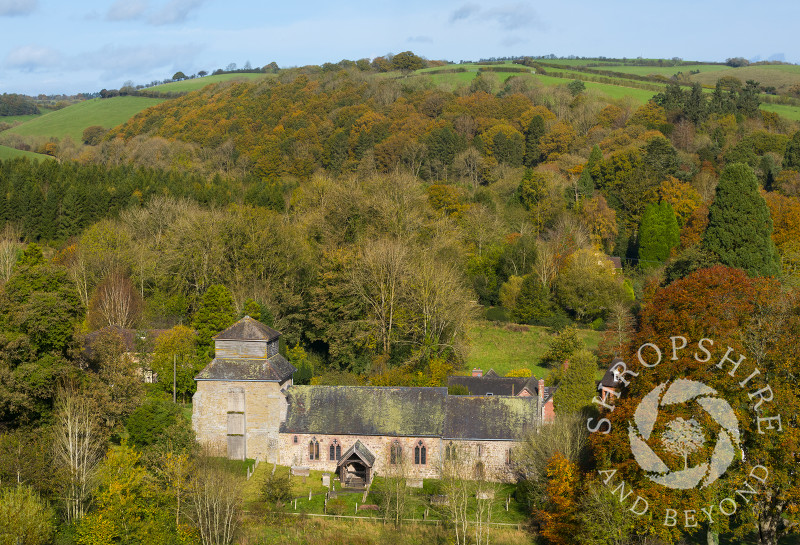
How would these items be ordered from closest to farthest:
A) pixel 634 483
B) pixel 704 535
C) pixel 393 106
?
pixel 634 483, pixel 704 535, pixel 393 106

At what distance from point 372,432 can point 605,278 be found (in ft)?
97.6

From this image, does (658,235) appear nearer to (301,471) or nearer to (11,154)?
(301,471)

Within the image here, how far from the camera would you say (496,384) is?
4566 centimetres

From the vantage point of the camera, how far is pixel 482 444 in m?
→ 39.1

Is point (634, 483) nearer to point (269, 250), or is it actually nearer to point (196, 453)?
point (196, 453)

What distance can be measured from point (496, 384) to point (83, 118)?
123 meters

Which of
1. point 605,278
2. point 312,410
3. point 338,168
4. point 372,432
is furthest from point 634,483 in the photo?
point 338,168

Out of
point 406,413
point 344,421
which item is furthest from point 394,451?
point 344,421

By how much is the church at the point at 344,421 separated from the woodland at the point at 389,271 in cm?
198

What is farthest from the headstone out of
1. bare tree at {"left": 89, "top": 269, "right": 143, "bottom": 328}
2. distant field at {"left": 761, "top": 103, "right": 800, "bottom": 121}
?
distant field at {"left": 761, "top": 103, "right": 800, "bottom": 121}

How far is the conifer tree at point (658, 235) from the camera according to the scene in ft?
228

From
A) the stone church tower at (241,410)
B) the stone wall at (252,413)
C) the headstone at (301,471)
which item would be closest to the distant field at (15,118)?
the stone church tower at (241,410)

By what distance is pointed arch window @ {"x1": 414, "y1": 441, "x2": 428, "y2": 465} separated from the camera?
1544 inches

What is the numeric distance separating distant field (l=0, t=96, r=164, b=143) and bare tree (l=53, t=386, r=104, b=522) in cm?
10556
